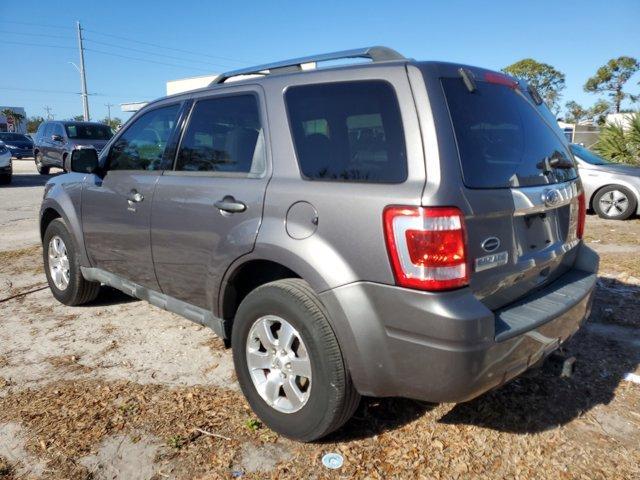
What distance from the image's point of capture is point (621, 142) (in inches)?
518

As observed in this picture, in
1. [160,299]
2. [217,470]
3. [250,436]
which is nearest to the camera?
[217,470]

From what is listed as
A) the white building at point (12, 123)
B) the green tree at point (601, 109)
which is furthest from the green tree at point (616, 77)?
the white building at point (12, 123)

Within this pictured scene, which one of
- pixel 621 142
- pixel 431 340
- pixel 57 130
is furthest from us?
pixel 57 130

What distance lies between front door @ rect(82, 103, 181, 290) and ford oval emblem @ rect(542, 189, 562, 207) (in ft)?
7.60

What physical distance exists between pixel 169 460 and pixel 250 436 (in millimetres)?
423

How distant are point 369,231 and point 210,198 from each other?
3.72 ft

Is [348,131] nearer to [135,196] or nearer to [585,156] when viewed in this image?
[135,196]

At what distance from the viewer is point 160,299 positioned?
3441 millimetres

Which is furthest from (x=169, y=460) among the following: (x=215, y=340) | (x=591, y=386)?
(x=591, y=386)

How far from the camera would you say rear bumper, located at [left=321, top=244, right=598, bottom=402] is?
6.59 ft

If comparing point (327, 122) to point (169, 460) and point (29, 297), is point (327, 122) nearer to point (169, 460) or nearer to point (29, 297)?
point (169, 460)

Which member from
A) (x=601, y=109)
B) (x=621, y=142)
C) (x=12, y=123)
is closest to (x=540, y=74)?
(x=601, y=109)

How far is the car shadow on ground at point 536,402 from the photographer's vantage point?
2758 millimetres

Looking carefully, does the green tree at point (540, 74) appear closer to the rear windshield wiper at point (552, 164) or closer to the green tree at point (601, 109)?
the green tree at point (601, 109)
